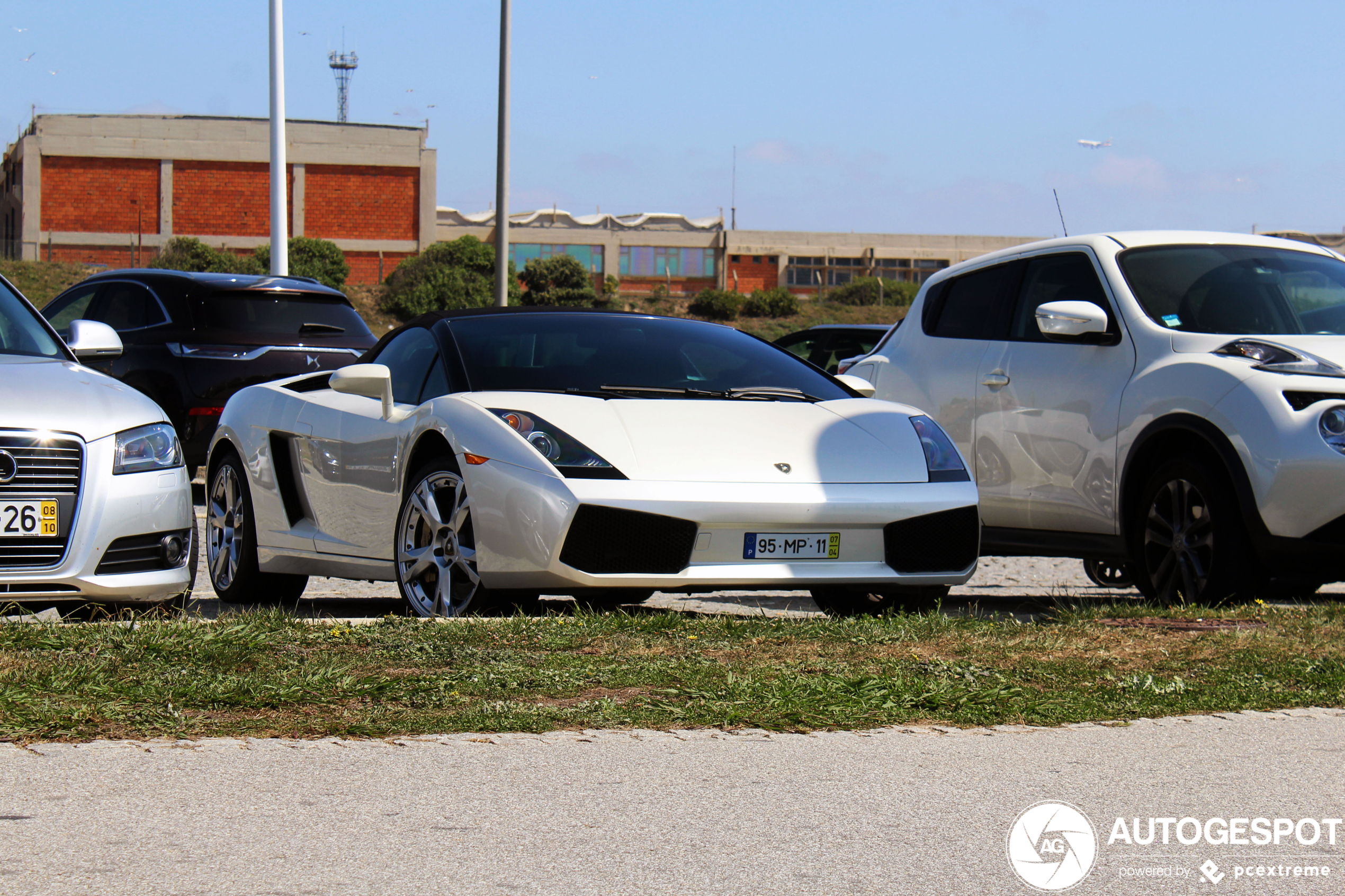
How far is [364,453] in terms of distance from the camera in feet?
22.4

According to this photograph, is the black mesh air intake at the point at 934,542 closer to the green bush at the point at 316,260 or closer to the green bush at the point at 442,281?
the green bush at the point at 442,281

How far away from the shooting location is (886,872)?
10.0ft

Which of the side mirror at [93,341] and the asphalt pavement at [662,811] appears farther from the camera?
the side mirror at [93,341]

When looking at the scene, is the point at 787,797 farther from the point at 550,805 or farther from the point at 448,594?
the point at 448,594

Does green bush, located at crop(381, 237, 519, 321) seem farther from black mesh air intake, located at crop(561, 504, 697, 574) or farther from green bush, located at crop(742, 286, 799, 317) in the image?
black mesh air intake, located at crop(561, 504, 697, 574)

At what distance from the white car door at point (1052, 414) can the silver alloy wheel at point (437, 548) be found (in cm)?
307

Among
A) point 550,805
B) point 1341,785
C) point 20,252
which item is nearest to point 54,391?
point 550,805

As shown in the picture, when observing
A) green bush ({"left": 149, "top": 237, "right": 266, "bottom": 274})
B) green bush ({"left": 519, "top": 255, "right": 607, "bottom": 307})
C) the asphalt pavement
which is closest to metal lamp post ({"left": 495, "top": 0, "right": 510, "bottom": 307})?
the asphalt pavement

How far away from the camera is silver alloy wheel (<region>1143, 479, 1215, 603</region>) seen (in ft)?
22.0

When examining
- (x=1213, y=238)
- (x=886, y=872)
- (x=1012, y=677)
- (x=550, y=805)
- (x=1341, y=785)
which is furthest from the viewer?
(x=1213, y=238)

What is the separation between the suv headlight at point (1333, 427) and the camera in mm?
6215

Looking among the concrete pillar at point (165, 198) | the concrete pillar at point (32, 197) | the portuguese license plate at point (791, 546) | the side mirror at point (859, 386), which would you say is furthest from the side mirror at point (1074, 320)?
the concrete pillar at point (165, 198)

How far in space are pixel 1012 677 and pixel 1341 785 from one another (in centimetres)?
124

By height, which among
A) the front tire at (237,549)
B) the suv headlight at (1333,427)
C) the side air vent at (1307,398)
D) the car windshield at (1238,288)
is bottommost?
the front tire at (237,549)
